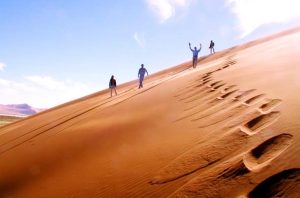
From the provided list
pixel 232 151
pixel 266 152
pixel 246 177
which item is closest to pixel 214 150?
pixel 232 151

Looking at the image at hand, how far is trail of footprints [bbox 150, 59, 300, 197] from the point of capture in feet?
10.5

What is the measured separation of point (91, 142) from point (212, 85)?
4.06 meters

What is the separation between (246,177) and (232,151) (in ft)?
2.47

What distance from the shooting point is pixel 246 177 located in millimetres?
3156

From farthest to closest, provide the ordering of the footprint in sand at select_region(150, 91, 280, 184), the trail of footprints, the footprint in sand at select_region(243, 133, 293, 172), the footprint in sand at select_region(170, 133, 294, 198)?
the footprint in sand at select_region(150, 91, 280, 184)
the footprint in sand at select_region(243, 133, 293, 172)
the trail of footprints
the footprint in sand at select_region(170, 133, 294, 198)

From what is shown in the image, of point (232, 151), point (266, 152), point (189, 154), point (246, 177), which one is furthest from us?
point (189, 154)

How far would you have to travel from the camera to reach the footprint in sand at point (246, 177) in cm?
289

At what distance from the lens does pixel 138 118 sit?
26.9 feet

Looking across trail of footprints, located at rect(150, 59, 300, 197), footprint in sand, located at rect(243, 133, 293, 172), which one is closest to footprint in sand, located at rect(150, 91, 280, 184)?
trail of footprints, located at rect(150, 59, 300, 197)

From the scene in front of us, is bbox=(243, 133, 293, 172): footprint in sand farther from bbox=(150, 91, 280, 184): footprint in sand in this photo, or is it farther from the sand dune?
bbox=(150, 91, 280, 184): footprint in sand

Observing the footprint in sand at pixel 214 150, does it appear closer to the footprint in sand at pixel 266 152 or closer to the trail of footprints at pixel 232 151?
the trail of footprints at pixel 232 151

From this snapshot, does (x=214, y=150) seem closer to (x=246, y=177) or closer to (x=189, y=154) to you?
(x=189, y=154)

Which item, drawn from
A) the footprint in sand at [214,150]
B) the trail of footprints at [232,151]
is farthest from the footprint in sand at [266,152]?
the footprint in sand at [214,150]

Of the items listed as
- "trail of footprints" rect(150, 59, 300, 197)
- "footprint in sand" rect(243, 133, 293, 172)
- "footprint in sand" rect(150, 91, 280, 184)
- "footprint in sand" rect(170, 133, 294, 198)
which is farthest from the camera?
"footprint in sand" rect(150, 91, 280, 184)
